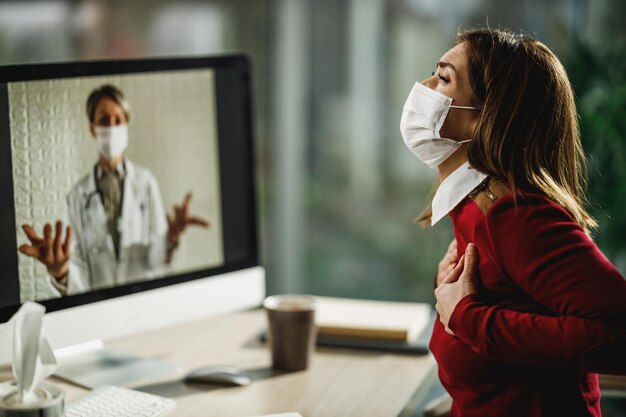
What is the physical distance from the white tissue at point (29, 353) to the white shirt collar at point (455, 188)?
593 mm

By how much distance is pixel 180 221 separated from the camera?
1540 millimetres

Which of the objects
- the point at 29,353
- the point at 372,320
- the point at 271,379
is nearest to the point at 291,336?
the point at 271,379

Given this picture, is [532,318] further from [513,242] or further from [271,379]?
[271,379]

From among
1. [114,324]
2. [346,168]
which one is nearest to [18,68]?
[114,324]

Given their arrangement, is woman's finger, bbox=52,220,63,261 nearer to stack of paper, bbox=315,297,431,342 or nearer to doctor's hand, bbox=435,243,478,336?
stack of paper, bbox=315,297,431,342

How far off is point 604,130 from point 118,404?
1494 millimetres

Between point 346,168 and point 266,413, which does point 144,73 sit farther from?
point 346,168

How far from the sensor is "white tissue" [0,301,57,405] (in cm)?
108

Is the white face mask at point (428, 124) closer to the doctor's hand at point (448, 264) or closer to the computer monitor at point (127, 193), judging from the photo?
the doctor's hand at point (448, 264)

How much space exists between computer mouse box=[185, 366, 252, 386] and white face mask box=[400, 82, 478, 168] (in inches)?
19.5

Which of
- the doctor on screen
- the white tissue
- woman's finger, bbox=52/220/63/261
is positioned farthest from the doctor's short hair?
the white tissue

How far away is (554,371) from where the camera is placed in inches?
45.5

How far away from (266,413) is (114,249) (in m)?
0.40

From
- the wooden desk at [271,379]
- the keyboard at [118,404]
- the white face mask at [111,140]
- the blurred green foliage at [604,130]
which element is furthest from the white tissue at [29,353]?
the blurred green foliage at [604,130]
